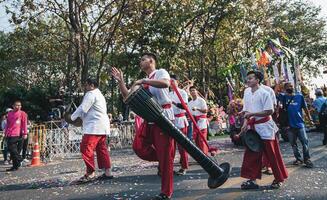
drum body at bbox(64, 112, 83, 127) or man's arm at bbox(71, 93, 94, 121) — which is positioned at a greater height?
man's arm at bbox(71, 93, 94, 121)

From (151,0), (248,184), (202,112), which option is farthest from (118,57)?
(248,184)

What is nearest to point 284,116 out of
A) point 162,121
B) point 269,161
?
point 269,161

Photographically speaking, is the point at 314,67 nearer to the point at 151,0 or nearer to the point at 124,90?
the point at 151,0

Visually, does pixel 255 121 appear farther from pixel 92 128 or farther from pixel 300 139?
pixel 92 128

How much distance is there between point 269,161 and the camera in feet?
19.8

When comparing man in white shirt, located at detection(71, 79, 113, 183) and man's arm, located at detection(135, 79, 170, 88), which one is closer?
man's arm, located at detection(135, 79, 170, 88)

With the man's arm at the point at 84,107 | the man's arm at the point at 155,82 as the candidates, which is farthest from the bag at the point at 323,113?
the man's arm at the point at 155,82

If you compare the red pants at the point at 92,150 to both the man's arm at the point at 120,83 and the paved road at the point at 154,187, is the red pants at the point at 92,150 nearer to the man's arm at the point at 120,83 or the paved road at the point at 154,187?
the paved road at the point at 154,187

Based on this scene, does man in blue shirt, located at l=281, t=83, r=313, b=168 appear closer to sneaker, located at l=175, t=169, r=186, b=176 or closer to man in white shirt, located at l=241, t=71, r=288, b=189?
man in white shirt, located at l=241, t=71, r=288, b=189

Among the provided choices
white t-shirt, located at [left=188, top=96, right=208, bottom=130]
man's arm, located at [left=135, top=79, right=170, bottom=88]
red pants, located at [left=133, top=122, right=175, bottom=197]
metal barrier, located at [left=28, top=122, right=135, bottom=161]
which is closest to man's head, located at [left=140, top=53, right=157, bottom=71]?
man's arm, located at [left=135, top=79, right=170, bottom=88]

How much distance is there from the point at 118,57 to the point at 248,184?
19917mm

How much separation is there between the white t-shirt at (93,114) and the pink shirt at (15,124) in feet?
13.0

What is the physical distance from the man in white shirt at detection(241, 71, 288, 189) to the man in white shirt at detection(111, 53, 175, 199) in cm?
130

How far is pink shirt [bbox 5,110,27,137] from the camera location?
418 inches
